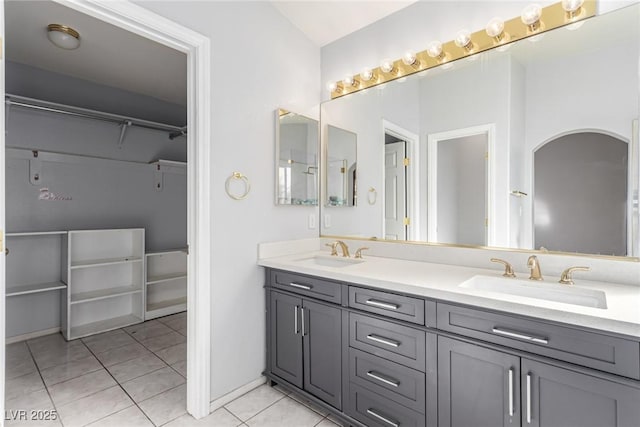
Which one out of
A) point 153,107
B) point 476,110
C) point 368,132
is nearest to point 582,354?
point 476,110

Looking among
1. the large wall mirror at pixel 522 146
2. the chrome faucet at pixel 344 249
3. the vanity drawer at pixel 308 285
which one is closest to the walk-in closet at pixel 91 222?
the vanity drawer at pixel 308 285

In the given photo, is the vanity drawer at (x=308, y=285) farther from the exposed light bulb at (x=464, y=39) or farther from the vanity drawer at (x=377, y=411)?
the exposed light bulb at (x=464, y=39)

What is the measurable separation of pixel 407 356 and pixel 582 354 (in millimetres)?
645

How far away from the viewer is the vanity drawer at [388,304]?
139 cm

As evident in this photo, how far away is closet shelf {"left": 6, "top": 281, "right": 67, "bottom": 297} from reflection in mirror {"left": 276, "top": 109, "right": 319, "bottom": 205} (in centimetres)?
235

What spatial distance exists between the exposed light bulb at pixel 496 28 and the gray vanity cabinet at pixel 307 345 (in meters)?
1.72

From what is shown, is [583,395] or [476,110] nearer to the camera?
[583,395]

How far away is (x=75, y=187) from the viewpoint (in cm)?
308

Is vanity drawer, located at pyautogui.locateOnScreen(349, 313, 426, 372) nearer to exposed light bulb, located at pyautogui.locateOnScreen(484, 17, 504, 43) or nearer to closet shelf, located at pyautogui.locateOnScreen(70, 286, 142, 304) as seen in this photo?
exposed light bulb, located at pyautogui.locateOnScreen(484, 17, 504, 43)

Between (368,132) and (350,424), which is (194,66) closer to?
(368,132)

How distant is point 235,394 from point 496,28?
2615 millimetres

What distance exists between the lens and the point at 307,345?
6.03 feet

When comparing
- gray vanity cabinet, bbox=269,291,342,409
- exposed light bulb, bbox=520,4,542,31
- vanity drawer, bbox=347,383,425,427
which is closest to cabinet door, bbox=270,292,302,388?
gray vanity cabinet, bbox=269,291,342,409

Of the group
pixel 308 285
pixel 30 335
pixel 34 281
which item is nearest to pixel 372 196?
pixel 308 285
